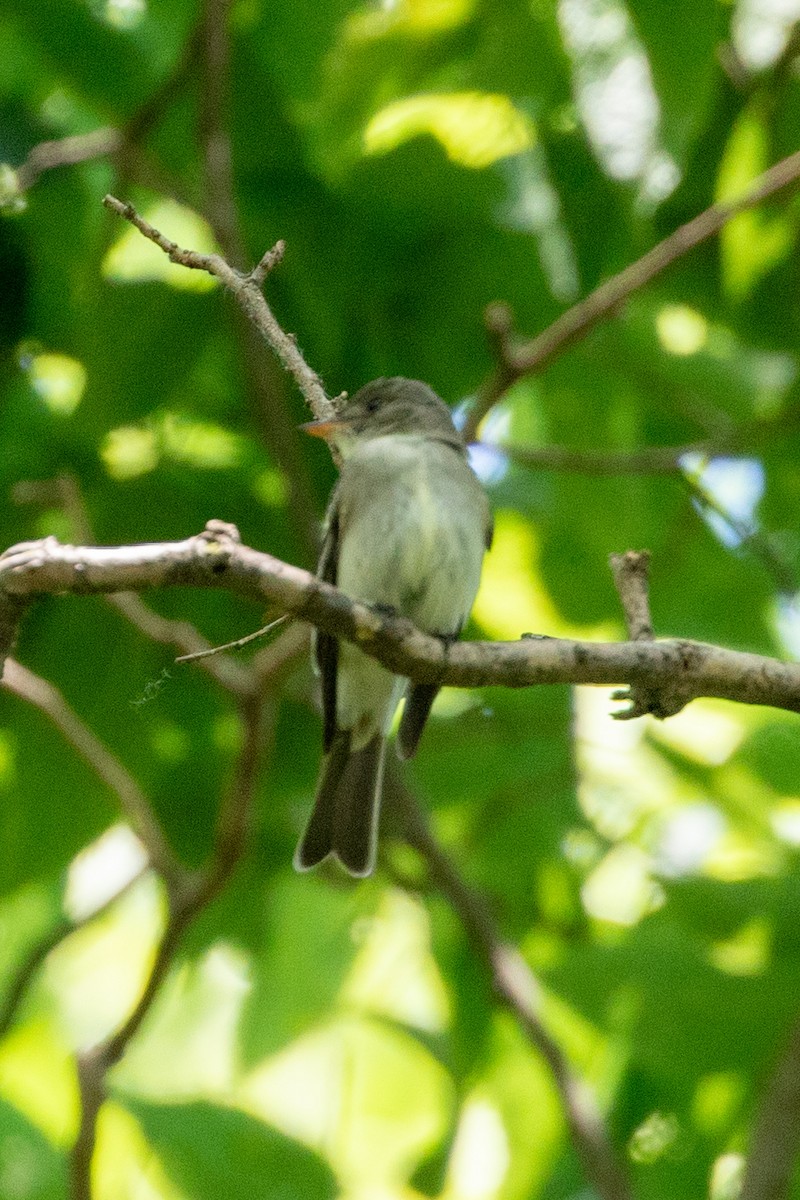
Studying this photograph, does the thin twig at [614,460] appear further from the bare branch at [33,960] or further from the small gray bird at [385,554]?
the bare branch at [33,960]

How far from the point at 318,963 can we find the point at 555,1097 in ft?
2.26

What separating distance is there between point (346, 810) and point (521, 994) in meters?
0.57

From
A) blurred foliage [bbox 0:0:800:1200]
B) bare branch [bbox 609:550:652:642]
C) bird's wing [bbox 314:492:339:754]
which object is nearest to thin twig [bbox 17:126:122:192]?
blurred foliage [bbox 0:0:800:1200]

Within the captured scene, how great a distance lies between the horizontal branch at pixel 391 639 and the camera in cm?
187

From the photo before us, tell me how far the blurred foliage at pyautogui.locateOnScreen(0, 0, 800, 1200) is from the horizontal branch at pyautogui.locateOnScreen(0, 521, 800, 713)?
999 millimetres

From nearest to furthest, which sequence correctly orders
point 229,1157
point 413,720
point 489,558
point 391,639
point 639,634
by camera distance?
point 391,639 < point 639,634 < point 229,1157 < point 413,720 < point 489,558

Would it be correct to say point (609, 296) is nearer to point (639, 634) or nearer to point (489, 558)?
point (489, 558)

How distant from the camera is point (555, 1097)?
4.14m

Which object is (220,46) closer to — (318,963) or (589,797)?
(589,797)

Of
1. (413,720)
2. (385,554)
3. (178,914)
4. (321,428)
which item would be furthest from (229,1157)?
(321,428)

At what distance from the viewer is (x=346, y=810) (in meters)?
3.83

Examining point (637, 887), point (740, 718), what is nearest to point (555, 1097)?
point (637, 887)

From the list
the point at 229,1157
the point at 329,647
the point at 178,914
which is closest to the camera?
the point at 229,1157

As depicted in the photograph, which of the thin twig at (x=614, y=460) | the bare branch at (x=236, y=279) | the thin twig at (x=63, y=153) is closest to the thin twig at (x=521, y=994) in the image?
the thin twig at (x=614, y=460)
